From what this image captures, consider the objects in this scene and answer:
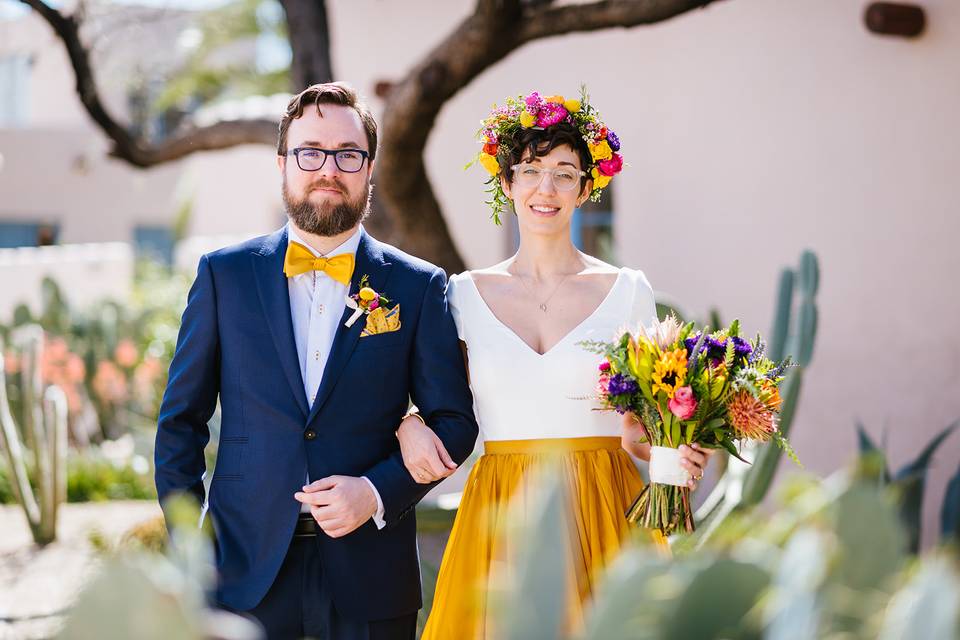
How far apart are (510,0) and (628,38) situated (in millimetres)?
3254

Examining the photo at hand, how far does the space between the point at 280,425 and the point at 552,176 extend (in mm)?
1039

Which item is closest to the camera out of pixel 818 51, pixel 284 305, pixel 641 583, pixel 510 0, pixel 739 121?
pixel 641 583

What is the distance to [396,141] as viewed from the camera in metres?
5.63

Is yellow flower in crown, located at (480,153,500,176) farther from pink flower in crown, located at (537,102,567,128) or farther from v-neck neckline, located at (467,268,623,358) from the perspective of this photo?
v-neck neckline, located at (467,268,623,358)

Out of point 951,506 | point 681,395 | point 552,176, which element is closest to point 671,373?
point 681,395

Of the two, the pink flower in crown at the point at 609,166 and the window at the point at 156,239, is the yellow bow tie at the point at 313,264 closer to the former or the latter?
the pink flower in crown at the point at 609,166

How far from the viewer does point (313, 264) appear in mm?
3109

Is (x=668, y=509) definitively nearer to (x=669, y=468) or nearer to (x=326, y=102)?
(x=669, y=468)

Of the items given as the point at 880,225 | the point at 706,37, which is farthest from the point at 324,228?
the point at 706,37

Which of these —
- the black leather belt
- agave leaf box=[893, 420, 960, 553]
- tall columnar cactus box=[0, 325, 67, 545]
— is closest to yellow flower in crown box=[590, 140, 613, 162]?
the black leather belt

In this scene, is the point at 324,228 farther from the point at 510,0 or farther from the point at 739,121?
the point at 739,121

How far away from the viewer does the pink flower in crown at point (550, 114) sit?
3355 mm

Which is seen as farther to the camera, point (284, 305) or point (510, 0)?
point (510, 0)

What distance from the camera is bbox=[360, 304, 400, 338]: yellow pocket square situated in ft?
10.1
